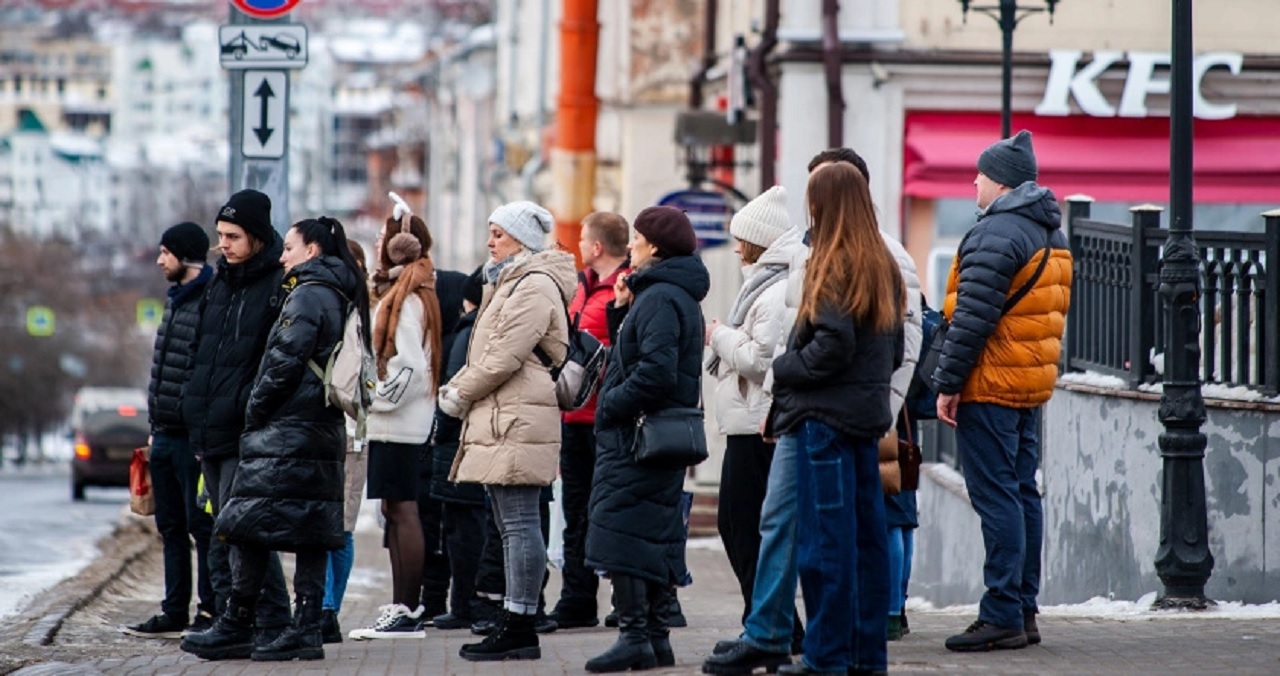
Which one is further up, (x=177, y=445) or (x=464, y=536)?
(x=177, y=445)

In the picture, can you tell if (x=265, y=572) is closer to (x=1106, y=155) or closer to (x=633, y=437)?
(x=633, y=437)

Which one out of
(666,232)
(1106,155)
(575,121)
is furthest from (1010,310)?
(575,121)

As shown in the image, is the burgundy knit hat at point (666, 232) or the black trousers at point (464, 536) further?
the black trousers at point (464, 536)

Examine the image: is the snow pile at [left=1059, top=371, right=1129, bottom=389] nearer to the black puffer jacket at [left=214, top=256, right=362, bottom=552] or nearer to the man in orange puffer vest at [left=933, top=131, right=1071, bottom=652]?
the man in orange puffer vest at [left=933, top=131, right=1071, bottom=652]

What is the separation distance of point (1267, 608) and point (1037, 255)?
9.04 ft

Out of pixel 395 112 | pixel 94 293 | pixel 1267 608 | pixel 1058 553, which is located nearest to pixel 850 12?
pixel 1058 553

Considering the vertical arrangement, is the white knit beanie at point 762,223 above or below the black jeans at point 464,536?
above

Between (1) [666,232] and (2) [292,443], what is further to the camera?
(2) [292,443]

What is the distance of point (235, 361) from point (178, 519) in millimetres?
2290

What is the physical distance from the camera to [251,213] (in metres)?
9.47

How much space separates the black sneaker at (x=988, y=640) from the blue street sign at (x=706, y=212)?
38.6 ft

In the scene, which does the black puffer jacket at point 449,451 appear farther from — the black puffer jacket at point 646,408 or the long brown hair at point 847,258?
the long brown hair at point 847,258

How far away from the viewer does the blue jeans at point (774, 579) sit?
789cm

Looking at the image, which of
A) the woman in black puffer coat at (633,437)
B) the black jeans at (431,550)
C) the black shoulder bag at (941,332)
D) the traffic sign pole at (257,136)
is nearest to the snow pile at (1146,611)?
the black shoulder bag at (941,332)
